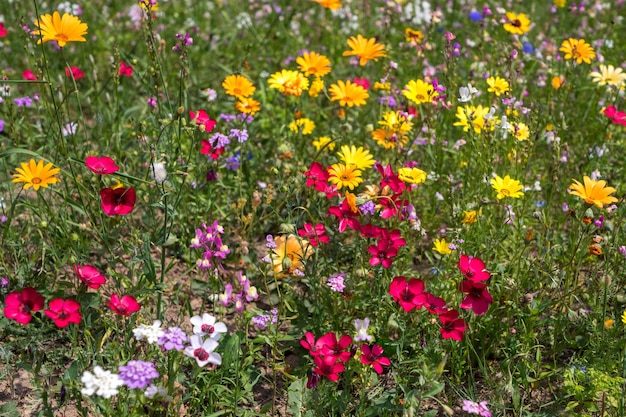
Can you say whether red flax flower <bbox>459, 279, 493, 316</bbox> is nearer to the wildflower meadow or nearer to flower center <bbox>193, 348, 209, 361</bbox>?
the wildflower meadow

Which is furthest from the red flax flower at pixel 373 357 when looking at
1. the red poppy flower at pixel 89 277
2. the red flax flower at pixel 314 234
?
the red poppy flower at pixel 89 277

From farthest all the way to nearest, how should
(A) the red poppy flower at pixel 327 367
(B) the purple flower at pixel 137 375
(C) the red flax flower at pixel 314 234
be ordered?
(C) the red flax flower at pixel 314 234 → (A) the red poppy flower at pixel 327 367 → (B) the purple flower at pixel 137 375

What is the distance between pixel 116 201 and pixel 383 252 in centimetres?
95

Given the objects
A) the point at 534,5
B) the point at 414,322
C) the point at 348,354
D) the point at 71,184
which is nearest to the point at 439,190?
the point at 414,322

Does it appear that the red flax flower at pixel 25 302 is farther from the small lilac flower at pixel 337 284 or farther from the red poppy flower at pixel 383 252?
the red poppy flower at pixel 383 252

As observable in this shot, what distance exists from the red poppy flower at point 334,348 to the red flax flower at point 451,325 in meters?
0.31

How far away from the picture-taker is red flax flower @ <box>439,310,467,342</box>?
2.18 meters

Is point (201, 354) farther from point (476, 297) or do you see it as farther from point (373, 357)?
point (476, 297)

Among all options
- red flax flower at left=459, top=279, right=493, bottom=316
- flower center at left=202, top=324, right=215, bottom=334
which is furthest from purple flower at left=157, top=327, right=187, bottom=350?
red flax flower at left=459, top=279, right=493, bottom=316

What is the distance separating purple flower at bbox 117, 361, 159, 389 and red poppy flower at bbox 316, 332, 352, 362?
611mm

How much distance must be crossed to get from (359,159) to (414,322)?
741mm

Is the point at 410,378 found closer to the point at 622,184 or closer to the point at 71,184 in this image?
the point at 622,184

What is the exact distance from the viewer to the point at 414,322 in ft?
8.36

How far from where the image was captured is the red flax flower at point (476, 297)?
2.19m
